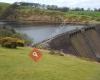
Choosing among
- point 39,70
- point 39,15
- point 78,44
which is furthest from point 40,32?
point 39,70

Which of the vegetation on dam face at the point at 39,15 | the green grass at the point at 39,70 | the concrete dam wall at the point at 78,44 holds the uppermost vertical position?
the green grass at the point at 39,70

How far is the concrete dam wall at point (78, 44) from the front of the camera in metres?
33.6

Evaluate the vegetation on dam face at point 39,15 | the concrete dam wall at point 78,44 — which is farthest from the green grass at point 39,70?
the vegetation on dam face at point 39,15

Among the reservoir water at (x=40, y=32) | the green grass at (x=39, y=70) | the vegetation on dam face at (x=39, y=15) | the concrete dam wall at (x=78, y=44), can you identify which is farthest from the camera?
the vegetation on dam face at (x=39, y=15)

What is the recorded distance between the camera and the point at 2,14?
118 metres

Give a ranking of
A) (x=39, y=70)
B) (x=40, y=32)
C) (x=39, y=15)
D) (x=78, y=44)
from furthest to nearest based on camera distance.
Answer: (x=39, y=15) < (x=40, y=32) < (x=78, y=44) < (x=39, y=70)

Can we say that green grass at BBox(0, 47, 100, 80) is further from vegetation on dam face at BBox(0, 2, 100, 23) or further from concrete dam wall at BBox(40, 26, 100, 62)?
vegetation on dam face at BBox(0, 2, 100, 23)

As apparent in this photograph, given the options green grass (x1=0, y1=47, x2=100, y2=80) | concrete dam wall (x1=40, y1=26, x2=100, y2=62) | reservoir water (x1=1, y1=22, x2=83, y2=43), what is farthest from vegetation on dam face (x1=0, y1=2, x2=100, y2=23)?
green grass (x1=0, y1=47, x2=100, y2=80)

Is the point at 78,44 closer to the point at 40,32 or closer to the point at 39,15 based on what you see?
the point at 40,32

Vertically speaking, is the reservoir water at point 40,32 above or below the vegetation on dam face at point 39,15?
above

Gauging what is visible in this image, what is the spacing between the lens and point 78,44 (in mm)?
37250

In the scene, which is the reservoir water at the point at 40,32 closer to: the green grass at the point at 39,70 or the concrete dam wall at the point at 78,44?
the concrete dam wall at the point at 78,44

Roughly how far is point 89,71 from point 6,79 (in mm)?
4470

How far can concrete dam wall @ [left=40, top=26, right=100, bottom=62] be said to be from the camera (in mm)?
33594
